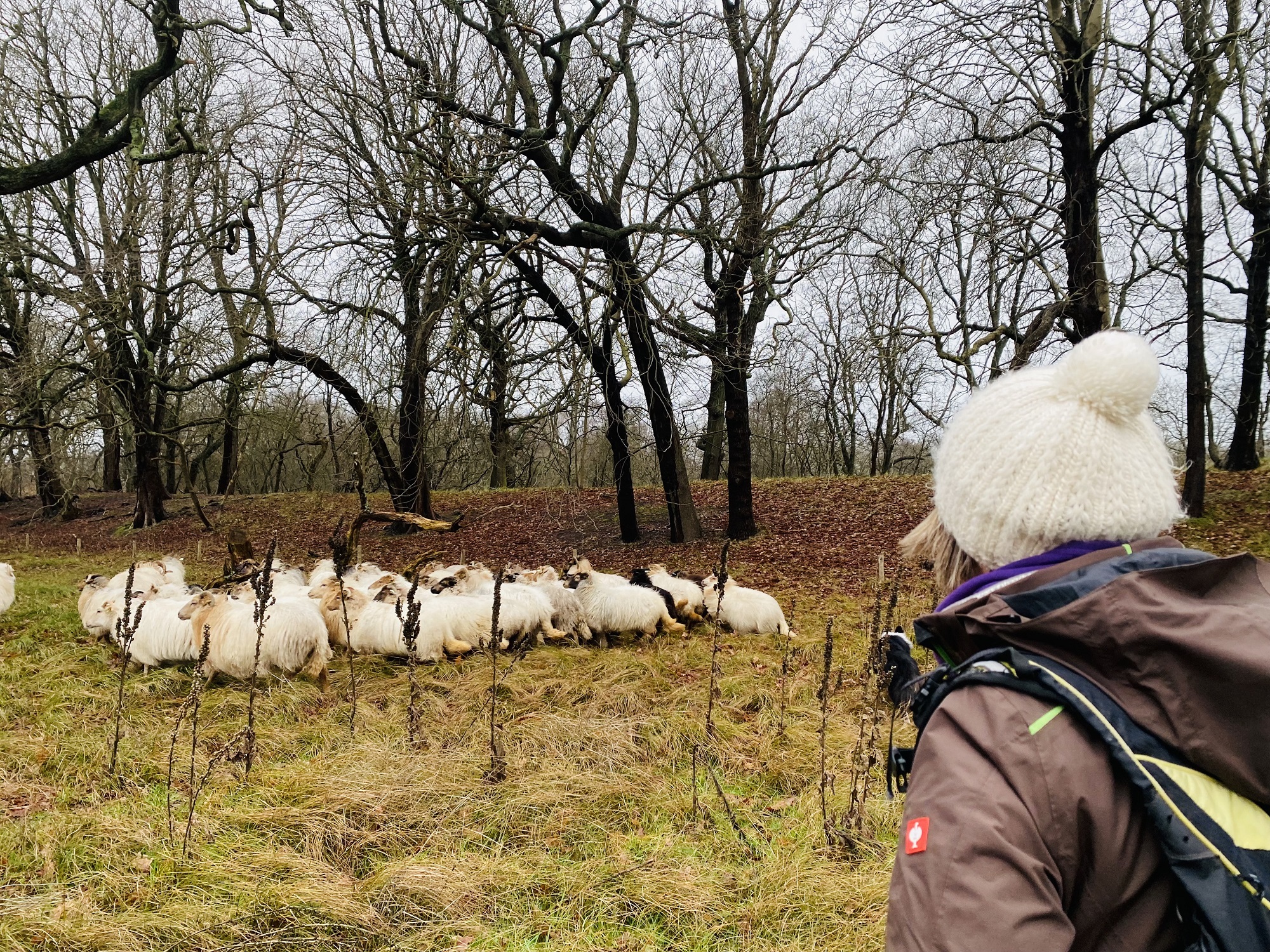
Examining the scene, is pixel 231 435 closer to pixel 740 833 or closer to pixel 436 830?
pixel 436 830

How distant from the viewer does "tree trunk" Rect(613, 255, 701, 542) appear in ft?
34.5

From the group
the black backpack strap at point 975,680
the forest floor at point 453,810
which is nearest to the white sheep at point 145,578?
the forest floor at point 453,810

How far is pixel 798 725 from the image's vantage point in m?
5.57

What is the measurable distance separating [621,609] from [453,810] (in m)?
4.46

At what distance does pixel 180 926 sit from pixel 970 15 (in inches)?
482

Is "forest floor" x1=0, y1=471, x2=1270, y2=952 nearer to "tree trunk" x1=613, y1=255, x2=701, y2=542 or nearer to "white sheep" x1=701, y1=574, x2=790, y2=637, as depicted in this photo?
"white sheep" x1=701, y1=574, x2=790, y2=637

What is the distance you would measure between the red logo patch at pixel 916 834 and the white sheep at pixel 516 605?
665 cm

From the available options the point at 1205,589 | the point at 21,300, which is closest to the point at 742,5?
the point at 1205,589

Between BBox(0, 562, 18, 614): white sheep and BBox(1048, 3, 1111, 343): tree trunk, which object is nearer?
BBox(0, 562, 18, 614): white sheep

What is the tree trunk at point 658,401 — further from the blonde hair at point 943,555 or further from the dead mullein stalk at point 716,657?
the blonde hair at point 943,555

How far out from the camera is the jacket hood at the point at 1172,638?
104 cm

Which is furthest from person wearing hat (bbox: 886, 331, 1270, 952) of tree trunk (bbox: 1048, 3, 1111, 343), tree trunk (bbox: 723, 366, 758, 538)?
tree trunk (bbox: 723, 366, 758, 538)

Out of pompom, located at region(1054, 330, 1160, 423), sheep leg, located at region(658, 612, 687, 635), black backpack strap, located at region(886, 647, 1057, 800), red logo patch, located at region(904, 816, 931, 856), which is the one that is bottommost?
sheep leg, located at region(658, 612, 687, 635)

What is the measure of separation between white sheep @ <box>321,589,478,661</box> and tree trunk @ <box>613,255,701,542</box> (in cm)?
492
